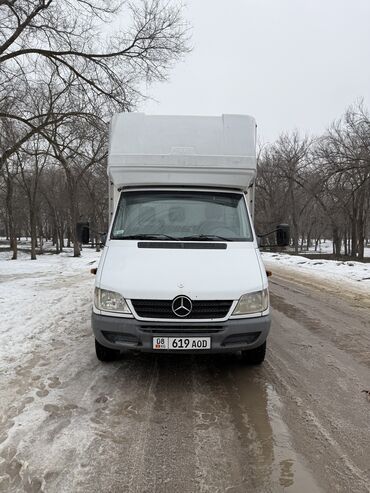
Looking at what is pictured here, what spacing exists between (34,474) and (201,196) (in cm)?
400

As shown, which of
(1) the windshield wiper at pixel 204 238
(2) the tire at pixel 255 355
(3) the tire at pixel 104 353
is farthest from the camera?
(1) the windshield wiper at pixel 204 238

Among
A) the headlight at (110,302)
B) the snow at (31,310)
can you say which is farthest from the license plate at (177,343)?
the snow at (31,310)

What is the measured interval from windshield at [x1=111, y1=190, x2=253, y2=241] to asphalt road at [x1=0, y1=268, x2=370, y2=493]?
5.32 feet

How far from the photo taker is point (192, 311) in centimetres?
446

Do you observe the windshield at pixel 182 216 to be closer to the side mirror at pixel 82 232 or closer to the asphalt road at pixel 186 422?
the side mirror at pixel 82 232

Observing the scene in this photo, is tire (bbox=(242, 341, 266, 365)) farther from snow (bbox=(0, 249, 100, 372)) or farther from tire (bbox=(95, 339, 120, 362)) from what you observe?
snow (bbox=(0, 249, 100, 372))

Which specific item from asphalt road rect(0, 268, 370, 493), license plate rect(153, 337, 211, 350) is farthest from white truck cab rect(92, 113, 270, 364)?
asphalt road rect(0, 268, 370, 493)

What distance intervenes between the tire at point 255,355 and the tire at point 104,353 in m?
1.60

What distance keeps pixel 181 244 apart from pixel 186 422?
2157mm

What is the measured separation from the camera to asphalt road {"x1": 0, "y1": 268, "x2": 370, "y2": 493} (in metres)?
2.99

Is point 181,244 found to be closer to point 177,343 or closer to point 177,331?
point 177,331

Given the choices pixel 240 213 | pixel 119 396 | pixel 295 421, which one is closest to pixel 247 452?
pixel 295 421

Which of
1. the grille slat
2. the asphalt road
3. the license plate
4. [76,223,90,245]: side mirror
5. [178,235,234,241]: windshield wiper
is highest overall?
[76,223,90,245]: side mirror

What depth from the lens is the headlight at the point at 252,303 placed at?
4.55m
